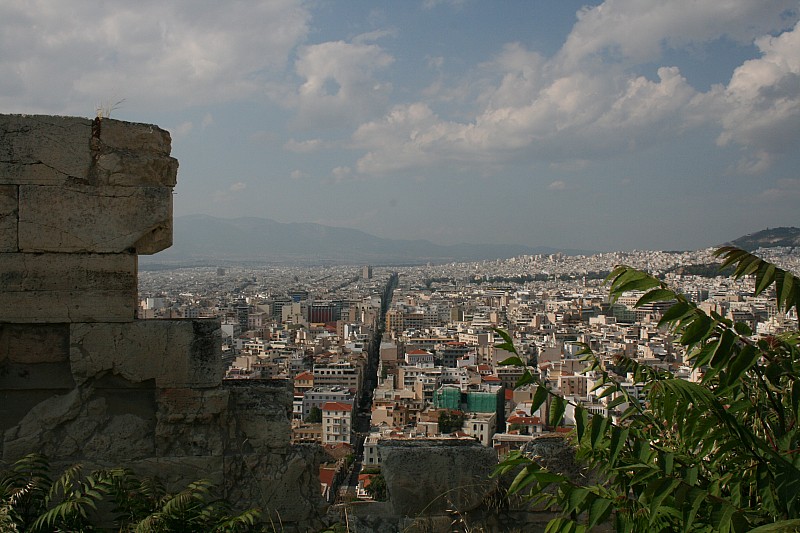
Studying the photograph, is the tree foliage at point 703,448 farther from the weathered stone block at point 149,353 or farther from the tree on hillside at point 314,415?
the tree on hillside at point 314,415

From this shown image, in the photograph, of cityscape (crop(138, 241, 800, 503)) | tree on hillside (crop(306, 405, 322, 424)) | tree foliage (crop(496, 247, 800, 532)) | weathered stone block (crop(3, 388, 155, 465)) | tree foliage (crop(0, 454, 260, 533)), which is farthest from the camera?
tree on hillside (crop(306, 405, 322, 424))

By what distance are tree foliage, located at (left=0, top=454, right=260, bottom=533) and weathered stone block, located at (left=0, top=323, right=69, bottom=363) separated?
0.47 m

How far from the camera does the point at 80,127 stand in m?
3.12

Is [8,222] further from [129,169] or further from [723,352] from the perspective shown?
[723,352]

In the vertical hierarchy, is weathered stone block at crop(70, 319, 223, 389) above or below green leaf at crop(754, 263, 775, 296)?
below

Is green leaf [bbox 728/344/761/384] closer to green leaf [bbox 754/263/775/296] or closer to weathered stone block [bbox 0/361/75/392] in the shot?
green leaf [bbox 754/263/775/296]

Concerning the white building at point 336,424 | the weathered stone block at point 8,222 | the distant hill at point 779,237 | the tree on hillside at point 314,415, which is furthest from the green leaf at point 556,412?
the distant hill at point 779,237

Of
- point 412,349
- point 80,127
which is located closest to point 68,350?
point 80,127

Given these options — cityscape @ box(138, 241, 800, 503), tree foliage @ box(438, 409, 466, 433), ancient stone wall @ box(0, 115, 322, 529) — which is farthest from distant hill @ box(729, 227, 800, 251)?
ancient stone wall @ box(0, 115, 322, 529)

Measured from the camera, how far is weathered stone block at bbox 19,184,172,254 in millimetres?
3062

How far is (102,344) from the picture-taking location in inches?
121

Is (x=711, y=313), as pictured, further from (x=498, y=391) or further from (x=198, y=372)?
(x=498, y=391)

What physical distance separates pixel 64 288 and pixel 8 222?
368 millimetres

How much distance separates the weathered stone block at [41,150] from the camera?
3066 mm
